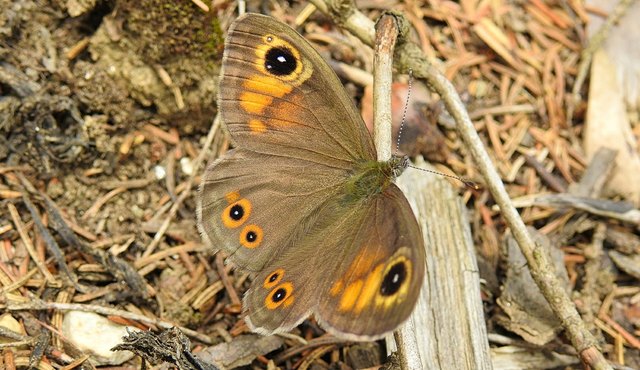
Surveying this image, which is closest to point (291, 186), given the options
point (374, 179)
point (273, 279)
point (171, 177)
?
point (374, 179)

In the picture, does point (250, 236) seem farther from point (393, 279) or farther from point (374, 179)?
point (393, 279)

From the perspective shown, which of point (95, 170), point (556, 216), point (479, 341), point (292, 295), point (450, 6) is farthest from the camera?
point (450, 6)

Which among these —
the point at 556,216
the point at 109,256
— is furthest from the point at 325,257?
the point at 556,216

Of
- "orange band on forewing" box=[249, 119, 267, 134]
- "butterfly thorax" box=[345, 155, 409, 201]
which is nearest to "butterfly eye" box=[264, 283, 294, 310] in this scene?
"butterfly thorax" box=[345, 155, 409, 201]

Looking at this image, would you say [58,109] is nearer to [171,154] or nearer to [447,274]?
[171,154]

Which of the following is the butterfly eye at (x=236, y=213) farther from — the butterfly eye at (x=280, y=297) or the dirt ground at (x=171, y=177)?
the dirt ground at (x=171, y=177)

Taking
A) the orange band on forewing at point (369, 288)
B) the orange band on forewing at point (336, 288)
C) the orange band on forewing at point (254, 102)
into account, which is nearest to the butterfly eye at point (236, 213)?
the orange band on forewing at point (254, 102)
